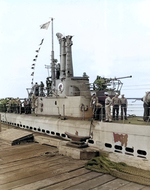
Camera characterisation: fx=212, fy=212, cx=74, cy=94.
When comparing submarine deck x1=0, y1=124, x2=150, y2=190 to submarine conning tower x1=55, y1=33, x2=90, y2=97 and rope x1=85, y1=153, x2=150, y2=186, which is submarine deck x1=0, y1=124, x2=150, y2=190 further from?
submarine conning tower x1=55, y1=33, x2=90, y2=97

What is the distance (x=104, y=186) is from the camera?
5680mm

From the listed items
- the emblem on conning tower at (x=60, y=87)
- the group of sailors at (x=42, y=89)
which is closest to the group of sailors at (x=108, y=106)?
the emblem on conning tower at (x=60, y=87)

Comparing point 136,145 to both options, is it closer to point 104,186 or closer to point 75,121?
point 104,186

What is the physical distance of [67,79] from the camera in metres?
14.7

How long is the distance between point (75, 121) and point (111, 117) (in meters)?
2.45

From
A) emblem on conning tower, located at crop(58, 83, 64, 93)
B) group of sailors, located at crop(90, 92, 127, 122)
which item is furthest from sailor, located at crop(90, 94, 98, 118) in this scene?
emblem on conning tower, located at crop(58, 83, 64, 93)

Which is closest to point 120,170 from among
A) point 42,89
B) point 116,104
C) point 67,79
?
point 116,104

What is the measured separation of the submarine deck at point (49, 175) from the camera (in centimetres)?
565

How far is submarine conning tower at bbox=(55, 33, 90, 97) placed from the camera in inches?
565

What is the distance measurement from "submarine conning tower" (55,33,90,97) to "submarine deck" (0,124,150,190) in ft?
20.1

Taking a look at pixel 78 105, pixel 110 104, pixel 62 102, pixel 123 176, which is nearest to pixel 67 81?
pixel 62 102

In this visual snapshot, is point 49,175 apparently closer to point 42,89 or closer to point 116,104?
point 116,104

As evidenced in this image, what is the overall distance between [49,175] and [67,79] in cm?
902

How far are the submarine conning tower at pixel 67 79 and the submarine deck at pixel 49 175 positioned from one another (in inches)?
242
